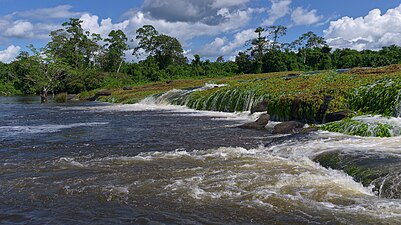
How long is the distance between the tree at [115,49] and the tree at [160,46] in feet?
14.9

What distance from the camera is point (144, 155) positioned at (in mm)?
11281

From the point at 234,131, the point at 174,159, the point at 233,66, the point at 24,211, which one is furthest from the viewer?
the point at 233,66

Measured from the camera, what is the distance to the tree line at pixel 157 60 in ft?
219

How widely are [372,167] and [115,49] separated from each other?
76618 millimetres

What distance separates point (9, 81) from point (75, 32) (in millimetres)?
25401

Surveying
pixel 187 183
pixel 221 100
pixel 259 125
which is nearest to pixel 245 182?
pixel 187 183

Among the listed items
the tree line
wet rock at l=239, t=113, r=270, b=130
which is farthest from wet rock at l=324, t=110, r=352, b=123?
the tree line

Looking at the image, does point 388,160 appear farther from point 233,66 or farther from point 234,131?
point 233,66

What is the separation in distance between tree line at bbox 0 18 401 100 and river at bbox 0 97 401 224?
5488 centimetres

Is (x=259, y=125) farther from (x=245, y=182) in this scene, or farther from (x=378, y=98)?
(x=245, y=182)

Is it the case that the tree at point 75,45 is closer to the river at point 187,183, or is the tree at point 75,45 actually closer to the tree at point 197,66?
the tree at point 197,66

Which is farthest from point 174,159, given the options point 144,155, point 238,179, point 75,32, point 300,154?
point 75,32

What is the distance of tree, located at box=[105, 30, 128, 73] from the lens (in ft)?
264

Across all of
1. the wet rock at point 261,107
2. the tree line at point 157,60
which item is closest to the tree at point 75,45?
the tree line at point 157,60
